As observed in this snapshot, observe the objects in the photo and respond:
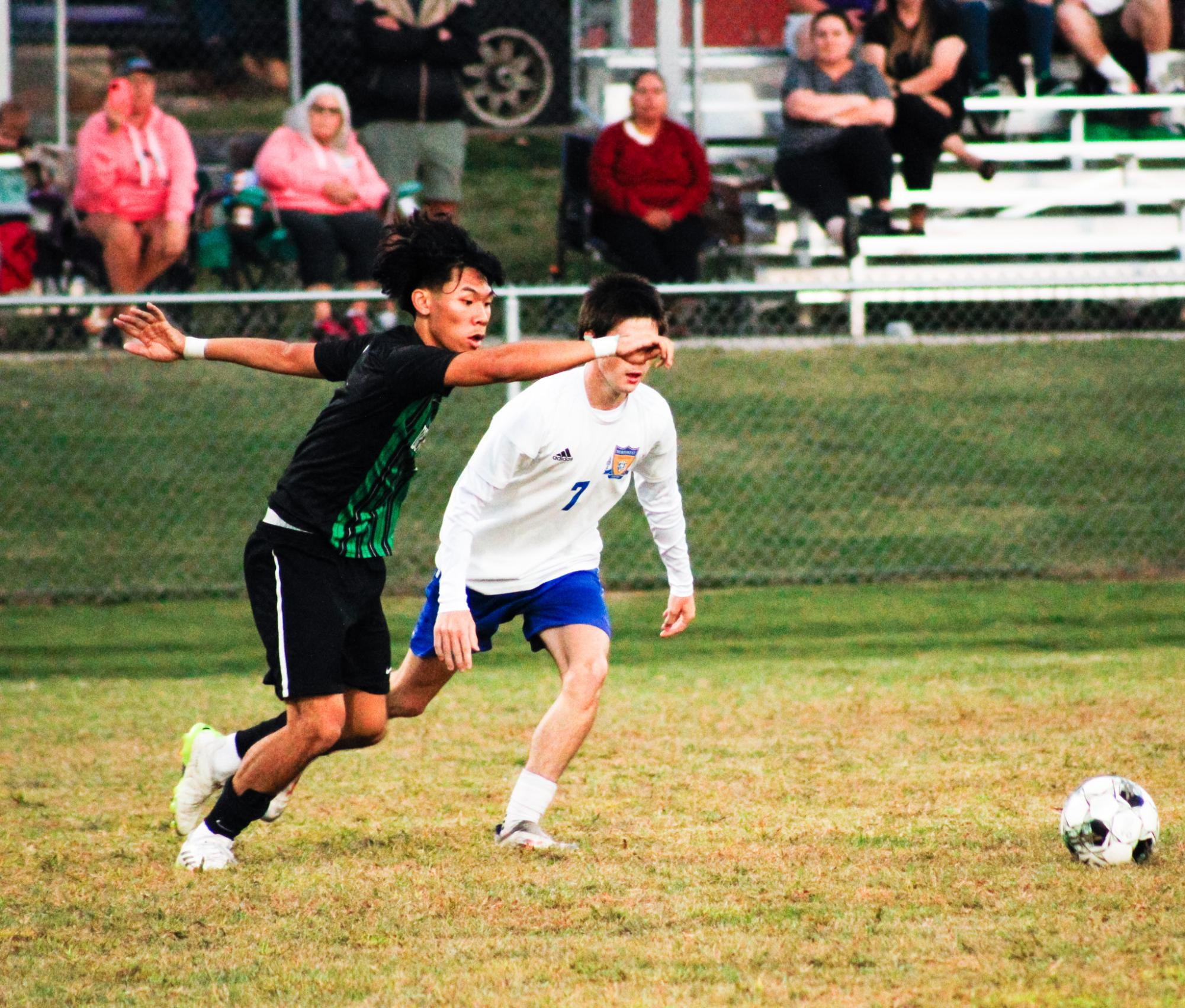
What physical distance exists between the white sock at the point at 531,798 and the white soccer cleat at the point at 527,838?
17mm

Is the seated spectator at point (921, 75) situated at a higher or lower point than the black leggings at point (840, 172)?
higher

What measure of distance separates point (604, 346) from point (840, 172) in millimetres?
9382

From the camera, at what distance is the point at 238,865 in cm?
526

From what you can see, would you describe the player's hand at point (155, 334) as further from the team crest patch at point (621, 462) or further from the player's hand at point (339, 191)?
the player's hand at point (339, 191)

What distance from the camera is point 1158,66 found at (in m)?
15.6

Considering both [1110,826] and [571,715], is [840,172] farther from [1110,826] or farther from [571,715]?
[1110,826]

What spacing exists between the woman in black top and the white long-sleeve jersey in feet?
29.4

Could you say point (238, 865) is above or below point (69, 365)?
below

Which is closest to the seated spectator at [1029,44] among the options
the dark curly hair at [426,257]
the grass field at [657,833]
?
the grass field at [657,833]

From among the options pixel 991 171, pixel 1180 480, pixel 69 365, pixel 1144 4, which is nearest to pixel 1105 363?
pixel 1180 480

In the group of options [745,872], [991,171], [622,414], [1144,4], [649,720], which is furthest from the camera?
[1144,4]

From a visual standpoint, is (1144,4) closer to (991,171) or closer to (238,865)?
(991,171)

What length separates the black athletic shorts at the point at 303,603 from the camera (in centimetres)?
509

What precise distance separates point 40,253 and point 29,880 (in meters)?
8.58
